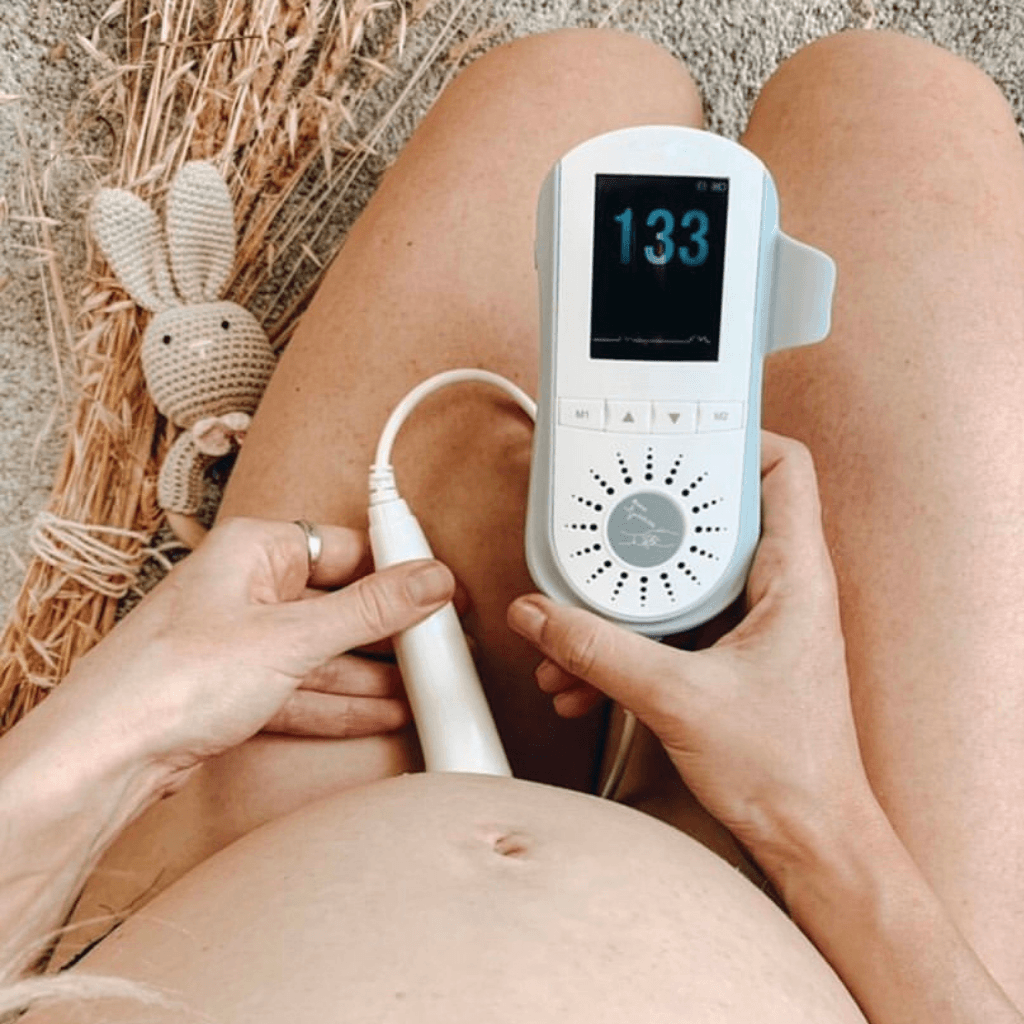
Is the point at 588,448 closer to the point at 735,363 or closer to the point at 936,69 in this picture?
the point at 735,363

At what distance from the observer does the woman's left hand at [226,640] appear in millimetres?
580

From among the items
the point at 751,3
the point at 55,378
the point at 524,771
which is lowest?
the point at 524,771

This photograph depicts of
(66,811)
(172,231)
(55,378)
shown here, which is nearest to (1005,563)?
(66,811)

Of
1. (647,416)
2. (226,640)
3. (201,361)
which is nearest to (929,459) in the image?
(647,416)

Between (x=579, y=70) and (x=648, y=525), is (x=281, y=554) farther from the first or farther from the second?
(x=579, y=70)

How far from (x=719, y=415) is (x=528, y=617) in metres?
0.15

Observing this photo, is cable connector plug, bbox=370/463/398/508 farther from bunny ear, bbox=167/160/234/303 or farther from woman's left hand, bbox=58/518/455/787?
bunny ear, bbox=167/160/234/303

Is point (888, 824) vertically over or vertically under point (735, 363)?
under

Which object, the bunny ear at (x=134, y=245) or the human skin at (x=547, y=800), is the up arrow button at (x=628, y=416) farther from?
the bunny ear at (x=134, y=245)

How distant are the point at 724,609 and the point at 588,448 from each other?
12cm

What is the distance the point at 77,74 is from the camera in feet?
3.17

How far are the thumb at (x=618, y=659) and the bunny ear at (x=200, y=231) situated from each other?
44cm

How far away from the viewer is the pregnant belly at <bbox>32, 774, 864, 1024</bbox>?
1.36 ft

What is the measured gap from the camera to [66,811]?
563 mm
